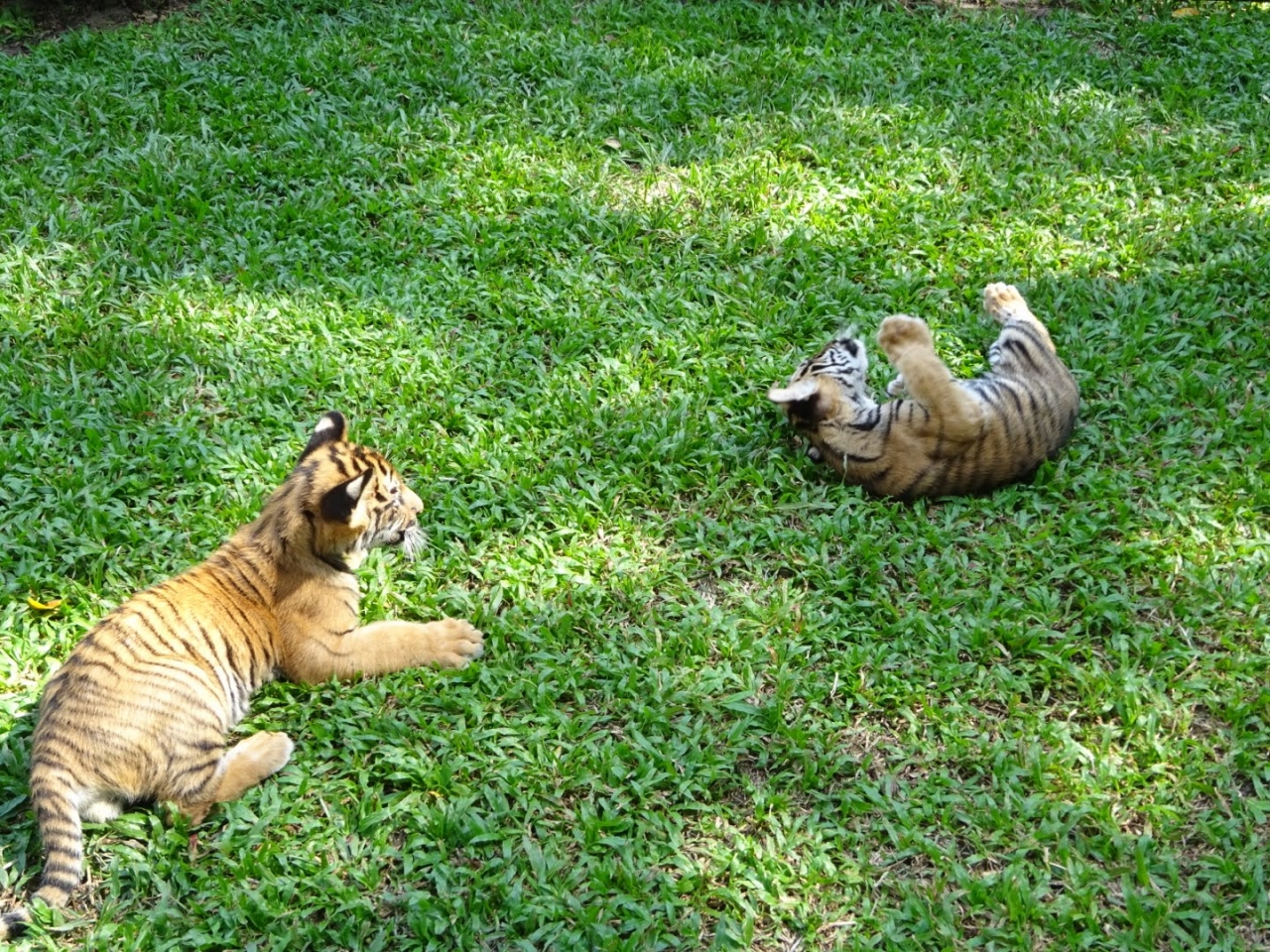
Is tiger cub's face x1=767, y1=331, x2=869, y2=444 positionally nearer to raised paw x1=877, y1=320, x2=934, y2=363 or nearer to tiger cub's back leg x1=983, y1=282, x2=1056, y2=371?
raised paw x1=877, y1=320, x2=934, y2=363

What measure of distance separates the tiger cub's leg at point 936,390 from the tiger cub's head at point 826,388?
7.4 inches

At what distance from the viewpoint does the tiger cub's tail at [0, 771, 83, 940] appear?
3322 mm

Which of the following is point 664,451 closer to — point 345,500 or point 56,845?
point 345,500

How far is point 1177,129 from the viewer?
269 inches


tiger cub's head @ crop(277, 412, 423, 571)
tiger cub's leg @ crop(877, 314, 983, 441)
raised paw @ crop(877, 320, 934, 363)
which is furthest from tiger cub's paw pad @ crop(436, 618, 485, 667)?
raised paw @ crop(877, 320, 934, 363)

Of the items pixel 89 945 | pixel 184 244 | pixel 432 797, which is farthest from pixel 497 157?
pixel 89 945

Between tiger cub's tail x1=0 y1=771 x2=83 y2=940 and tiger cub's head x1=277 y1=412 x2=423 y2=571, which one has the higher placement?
tiger cub's head x1=277 y1=412 x2=423 y2=571

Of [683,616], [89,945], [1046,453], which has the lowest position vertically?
[89,945]

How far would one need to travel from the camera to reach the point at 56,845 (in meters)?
3.37

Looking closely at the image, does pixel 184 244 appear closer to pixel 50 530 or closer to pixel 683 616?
pixel 50 530

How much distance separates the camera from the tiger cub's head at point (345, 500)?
13.2 ft

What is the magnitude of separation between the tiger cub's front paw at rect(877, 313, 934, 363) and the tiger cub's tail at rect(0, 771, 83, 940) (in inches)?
143

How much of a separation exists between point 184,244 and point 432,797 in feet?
12.0

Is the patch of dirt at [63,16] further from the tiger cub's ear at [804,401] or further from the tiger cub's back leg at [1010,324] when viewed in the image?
the tiger cub's back leg at [1010,324]
